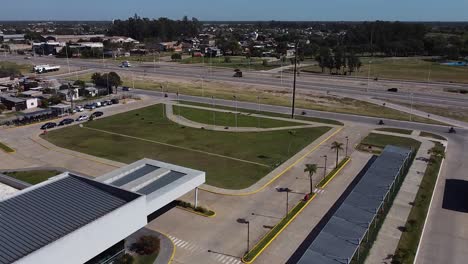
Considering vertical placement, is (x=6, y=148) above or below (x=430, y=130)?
below

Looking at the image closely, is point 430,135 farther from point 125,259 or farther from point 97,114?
point 97,114

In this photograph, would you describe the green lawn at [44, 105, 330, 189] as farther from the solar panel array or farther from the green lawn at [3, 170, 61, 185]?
the solar panel array

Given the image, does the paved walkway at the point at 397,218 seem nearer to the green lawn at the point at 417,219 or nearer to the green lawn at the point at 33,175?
the green lawn at the point at 417,219

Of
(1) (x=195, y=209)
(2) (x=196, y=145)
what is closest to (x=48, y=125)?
(2) (x=196, y=145)

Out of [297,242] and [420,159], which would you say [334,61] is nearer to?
[420,159]

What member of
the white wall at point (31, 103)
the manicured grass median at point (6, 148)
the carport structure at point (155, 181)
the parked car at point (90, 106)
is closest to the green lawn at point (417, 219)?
the carport structure at point (155, 181)

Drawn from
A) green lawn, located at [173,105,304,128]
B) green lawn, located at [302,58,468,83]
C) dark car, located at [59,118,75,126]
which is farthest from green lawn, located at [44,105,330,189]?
green lawn, located at [302,58,468,83]

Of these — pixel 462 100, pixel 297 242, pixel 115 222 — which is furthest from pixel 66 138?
pixel 462 100
